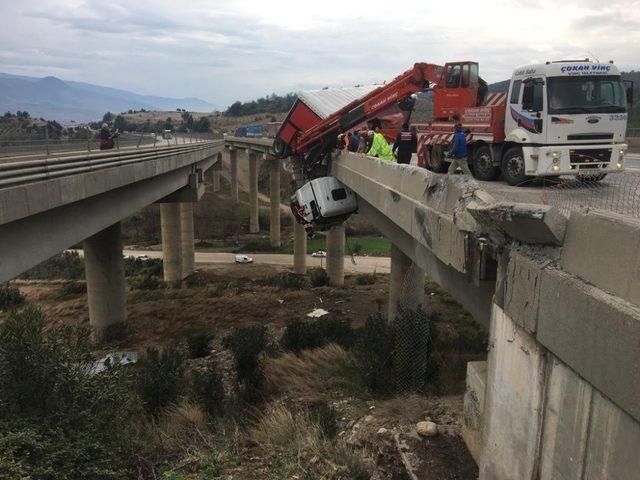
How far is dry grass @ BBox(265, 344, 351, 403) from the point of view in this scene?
1125 cm

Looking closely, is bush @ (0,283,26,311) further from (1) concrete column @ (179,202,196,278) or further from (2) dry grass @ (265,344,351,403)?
(2) dry grass @ (265,344,351,403)

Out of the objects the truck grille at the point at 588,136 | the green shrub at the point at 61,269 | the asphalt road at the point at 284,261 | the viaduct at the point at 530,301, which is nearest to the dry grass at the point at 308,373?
the viaduct at the point at 530,301

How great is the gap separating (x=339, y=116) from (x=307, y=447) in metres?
12.9

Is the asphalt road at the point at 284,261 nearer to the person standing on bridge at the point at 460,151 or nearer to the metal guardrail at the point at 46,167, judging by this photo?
the metal guardrail at the point at 46,167

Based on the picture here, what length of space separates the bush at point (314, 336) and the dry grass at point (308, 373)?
4.66ft

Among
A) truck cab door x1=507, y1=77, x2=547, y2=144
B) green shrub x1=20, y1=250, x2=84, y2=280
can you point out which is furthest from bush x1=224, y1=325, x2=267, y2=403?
green shrub x1=20, y1=250, x2=84, y2=280

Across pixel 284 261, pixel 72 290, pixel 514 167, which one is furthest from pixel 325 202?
pixel 284 261

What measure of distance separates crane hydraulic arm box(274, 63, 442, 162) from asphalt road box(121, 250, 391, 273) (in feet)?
78.3

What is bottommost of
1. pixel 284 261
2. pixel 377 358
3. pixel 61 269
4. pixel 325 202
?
pixel 61 269

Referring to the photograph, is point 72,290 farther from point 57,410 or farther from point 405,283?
point 57,410

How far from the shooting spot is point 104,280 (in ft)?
70.5

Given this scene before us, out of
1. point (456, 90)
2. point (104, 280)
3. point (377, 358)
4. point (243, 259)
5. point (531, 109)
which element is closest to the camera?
point (531, 109)

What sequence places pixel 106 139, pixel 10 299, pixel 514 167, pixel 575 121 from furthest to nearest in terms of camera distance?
1. pixel 10 299
2. pixel 106 139
3. pixel 514 167
4. pixel 575 121

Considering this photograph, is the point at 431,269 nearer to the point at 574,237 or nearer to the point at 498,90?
the point at 574,237
